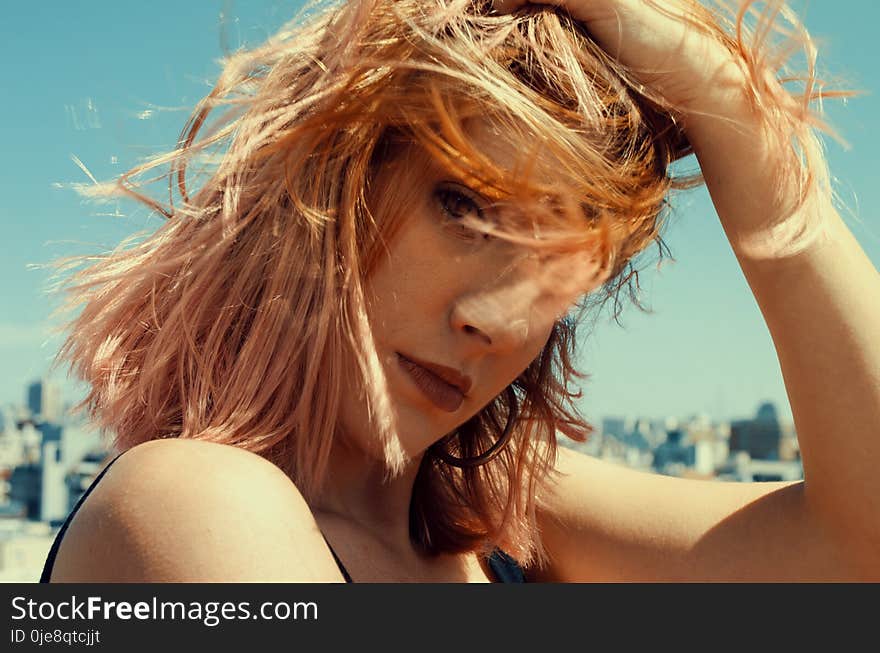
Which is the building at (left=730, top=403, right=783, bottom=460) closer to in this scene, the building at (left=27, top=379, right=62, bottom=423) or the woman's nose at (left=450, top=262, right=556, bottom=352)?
the building at (left=27, top=379, right=62, bottom=423)

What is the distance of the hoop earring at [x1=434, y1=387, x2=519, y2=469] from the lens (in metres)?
1.65

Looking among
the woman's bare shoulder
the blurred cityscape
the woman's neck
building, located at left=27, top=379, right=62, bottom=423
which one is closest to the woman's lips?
the woman's neck

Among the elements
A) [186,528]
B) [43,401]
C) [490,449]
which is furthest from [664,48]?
[43,401]

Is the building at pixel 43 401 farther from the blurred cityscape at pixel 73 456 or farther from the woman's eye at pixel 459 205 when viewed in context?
the woman's eye at pixel 459 205

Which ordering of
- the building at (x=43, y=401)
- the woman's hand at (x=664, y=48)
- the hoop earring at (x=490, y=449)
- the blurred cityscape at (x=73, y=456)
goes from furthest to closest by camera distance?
the building at (x=43, y=401) → the blurred cityscape at (x=73, y=456) → the hoop earring at (x=490, y=449) → the woman's hand at (x=664, y=48)

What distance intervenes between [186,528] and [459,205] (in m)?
0.55

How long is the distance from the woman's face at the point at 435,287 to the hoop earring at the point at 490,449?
1.27ft

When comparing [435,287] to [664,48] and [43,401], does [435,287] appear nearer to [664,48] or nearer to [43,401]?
[664,48]

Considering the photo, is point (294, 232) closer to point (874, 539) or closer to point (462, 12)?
point (462, 12)

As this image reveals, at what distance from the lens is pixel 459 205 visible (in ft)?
4.00

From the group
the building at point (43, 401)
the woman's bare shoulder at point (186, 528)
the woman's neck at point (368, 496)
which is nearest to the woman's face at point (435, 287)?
the woman's neck at point (368, 496)

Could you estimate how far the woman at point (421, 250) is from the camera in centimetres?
119

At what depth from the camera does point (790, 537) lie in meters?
Answer: 1.51
